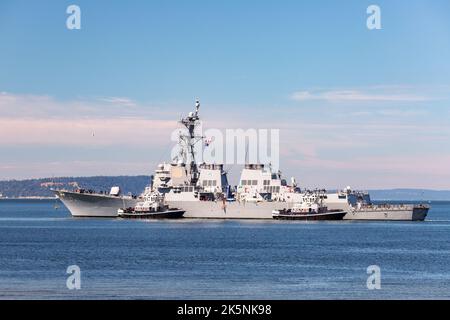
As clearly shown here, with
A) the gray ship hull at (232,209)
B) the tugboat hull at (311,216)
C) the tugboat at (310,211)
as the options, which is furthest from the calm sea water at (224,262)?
the gray ship hull at (232,209)

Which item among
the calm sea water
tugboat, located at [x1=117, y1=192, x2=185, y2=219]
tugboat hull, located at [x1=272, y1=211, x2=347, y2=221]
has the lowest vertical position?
the calm sea water

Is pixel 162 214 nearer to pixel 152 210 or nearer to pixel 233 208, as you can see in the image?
pixel 152 210

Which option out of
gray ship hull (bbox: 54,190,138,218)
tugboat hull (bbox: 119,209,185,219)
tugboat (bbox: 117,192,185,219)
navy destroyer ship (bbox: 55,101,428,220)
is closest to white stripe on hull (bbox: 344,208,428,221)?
navy destroyer ship (bbox: 55,101,428,220)

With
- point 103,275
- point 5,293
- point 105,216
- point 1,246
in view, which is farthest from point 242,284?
point 105,216

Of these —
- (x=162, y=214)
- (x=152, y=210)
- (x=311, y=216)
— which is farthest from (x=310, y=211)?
(x=152, y=210)

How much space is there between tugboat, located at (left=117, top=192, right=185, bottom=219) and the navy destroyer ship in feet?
2.79

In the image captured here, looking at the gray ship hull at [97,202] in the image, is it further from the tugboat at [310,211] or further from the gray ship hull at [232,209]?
the tugboat at [310,211]

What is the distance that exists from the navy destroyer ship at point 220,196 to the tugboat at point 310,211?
72 cm

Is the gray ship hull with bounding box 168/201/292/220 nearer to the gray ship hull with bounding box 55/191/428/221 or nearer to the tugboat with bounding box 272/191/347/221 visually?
the gray ship hull with bounding box 55/191/428/221

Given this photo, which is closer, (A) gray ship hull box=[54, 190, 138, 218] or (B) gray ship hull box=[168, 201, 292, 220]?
(B) gray ship hull box=[168, 201, 292, 220]

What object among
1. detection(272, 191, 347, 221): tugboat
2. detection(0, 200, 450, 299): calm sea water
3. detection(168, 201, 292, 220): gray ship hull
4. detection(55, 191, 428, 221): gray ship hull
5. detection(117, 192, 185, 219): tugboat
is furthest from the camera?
detection(117, 192, 185, 219): tugboat

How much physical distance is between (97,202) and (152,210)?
338 inches

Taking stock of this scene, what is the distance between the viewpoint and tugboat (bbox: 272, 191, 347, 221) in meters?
107

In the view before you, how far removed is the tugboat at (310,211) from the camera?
352ft
